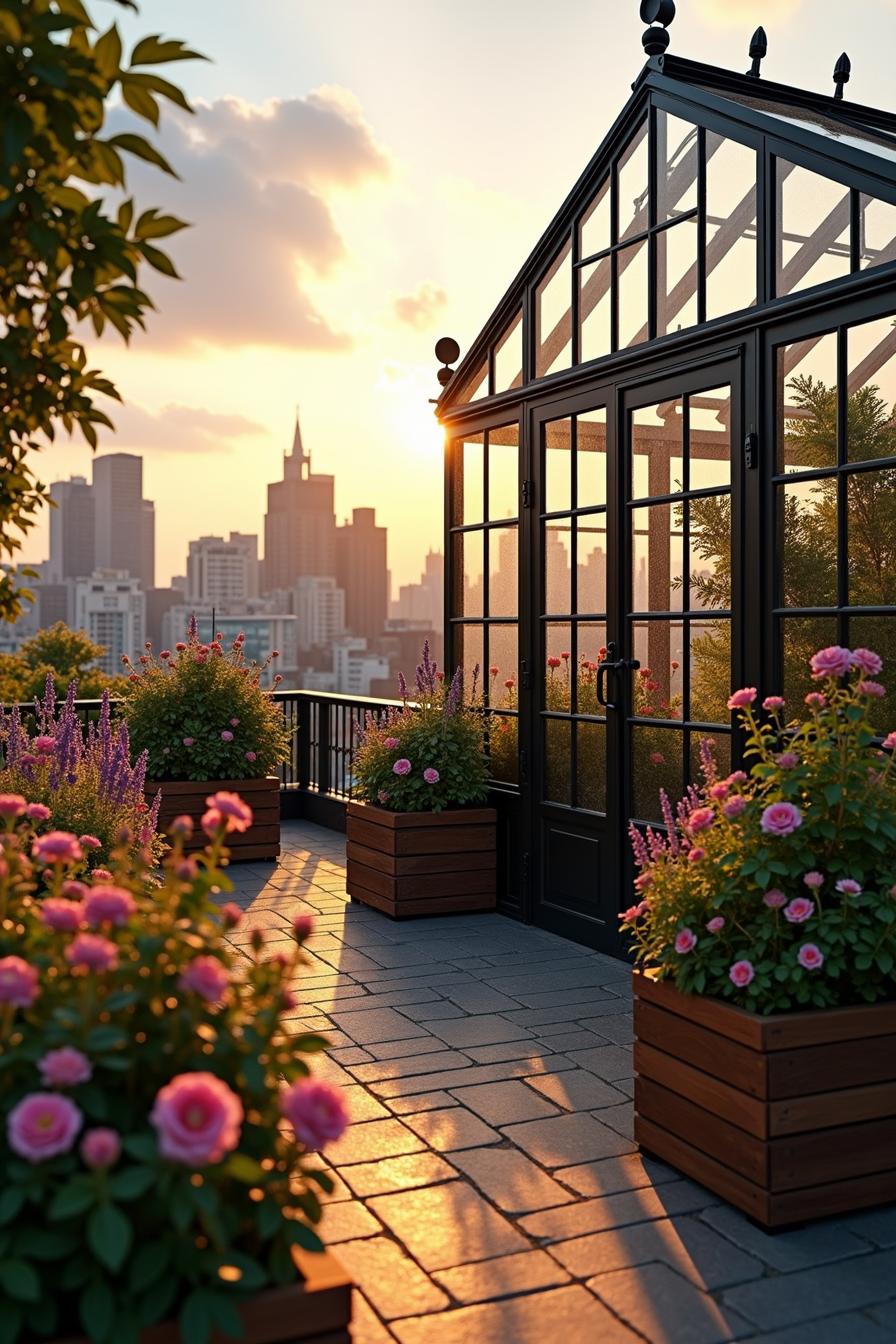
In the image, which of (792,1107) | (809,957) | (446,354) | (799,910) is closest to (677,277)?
(446,354)

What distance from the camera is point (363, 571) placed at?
7950cm

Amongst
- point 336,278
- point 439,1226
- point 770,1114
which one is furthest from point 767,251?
point 336,278

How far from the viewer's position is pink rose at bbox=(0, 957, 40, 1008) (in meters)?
1.41

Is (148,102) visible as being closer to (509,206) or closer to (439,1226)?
(439,1226)

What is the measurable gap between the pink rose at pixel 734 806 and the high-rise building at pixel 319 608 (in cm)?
7088

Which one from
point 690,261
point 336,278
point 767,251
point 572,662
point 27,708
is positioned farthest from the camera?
point 336,278

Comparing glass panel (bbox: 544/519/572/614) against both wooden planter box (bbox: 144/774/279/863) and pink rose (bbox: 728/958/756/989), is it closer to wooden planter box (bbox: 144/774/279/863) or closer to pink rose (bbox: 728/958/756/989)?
wooden planter box (bbox: 144/774/279/863)

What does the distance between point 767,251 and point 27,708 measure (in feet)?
18.4

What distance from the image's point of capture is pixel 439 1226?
2.61m

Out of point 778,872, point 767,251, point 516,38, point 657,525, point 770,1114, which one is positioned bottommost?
point 770,1114

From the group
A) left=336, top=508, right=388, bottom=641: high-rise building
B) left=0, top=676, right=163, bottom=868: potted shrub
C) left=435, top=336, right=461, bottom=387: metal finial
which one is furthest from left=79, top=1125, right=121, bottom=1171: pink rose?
left=336, top=508, right=388, bottom=641: high-rise building

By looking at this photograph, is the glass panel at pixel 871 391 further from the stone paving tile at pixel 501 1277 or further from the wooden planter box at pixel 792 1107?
the stone paving tile at pixel 501 1277

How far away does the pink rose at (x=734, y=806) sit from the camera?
8.96ft

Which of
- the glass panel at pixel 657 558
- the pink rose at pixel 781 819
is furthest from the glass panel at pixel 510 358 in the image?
the pink rose at pixel 781 819
